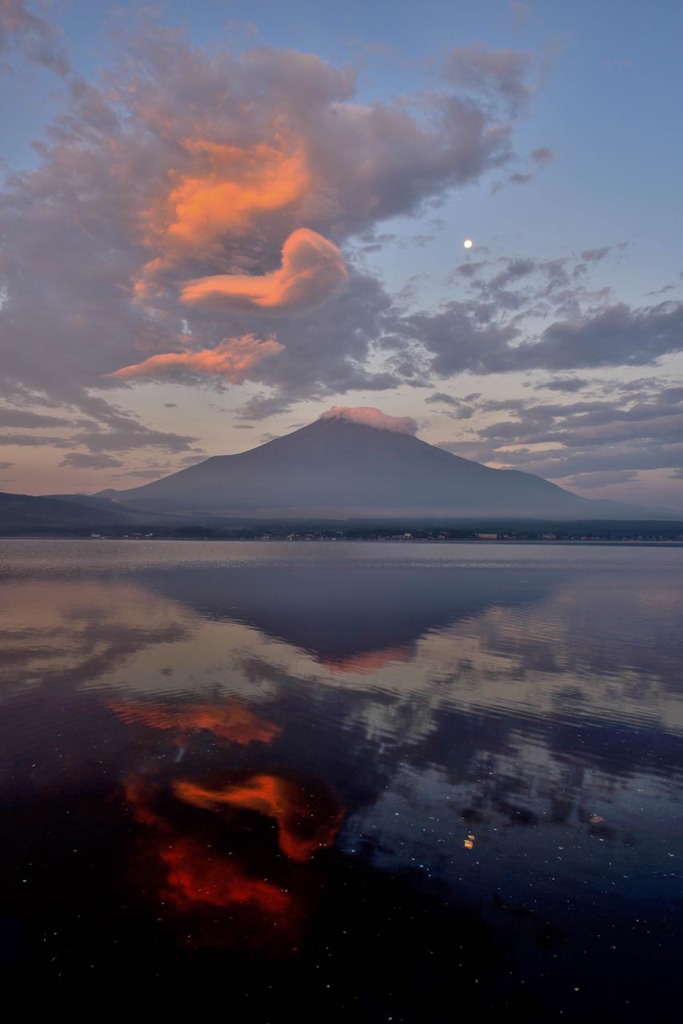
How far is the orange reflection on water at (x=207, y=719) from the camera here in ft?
50.4

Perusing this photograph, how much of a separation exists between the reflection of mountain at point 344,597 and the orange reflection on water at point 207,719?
651 cm

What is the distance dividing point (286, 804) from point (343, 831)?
151 cm

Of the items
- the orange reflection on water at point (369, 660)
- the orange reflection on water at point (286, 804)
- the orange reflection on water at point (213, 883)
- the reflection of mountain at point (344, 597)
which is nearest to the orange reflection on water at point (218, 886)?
the orange reflection on water at point (213, 883)

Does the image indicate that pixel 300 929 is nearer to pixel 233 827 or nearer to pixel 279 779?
pixel 233 827

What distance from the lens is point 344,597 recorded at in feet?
136

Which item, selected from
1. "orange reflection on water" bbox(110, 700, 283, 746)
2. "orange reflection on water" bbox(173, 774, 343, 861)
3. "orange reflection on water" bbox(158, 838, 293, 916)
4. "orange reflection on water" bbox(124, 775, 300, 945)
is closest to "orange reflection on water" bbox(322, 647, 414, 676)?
"orange reflection on water" bbox(110, 700, 283, 746)

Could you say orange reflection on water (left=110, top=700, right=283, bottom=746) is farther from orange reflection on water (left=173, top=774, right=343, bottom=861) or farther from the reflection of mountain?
the reflection of mountain

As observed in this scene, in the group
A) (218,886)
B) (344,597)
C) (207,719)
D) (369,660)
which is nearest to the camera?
(218,886)

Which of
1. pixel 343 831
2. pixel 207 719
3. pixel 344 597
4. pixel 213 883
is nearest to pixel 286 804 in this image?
pixel 343 831

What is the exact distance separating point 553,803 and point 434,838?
2.83 meters

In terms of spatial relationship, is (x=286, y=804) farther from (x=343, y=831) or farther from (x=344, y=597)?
(x=344, y=597)

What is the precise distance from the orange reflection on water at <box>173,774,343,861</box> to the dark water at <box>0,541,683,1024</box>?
0.06 meters

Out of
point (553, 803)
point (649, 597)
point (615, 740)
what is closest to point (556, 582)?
point (649, 597)

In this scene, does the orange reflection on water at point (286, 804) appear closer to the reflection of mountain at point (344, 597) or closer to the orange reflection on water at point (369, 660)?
the orange reflection on water at point (369, 660)
